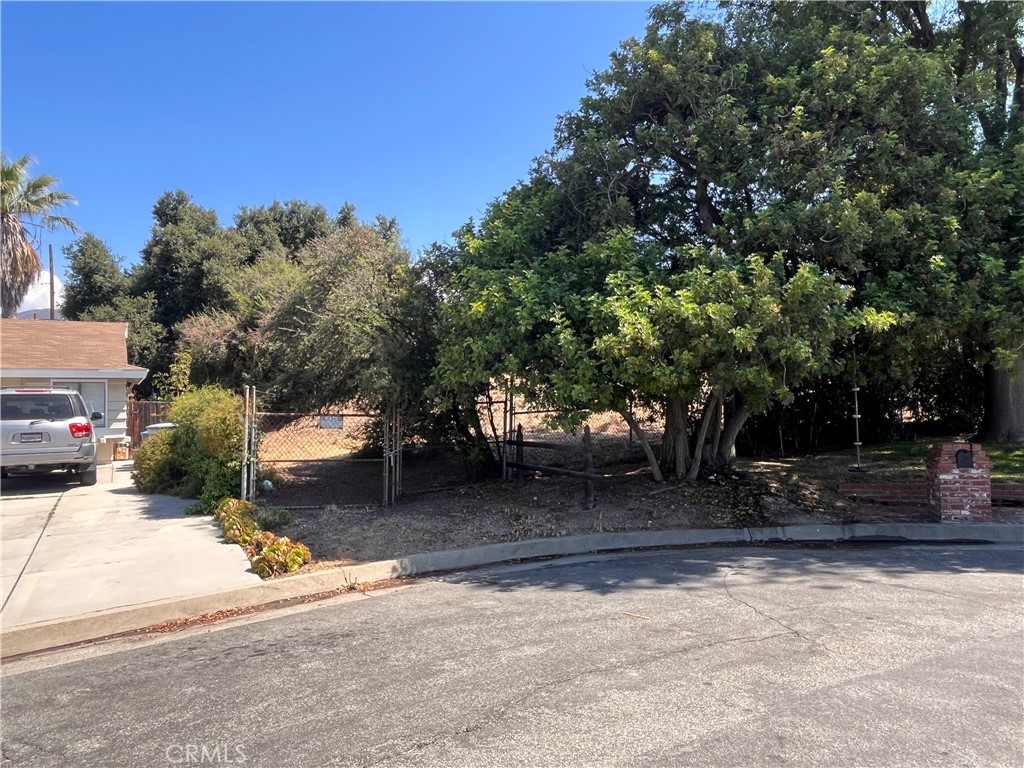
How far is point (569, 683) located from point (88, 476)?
12318 mm

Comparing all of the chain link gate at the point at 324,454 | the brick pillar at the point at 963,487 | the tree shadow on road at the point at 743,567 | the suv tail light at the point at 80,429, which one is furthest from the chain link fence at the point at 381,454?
the brick pillar at the point at 963,487

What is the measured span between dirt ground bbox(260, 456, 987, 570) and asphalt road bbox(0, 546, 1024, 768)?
193cm

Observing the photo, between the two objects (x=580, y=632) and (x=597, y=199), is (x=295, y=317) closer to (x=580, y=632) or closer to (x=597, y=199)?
(x=597, y=199)

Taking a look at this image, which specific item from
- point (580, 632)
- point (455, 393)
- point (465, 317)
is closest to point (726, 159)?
point (465, 317)

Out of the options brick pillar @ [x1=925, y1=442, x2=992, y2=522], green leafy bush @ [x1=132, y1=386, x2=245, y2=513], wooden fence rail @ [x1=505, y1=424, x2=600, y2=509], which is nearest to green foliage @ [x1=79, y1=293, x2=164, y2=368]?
green leafy bush @ [x1=132, y1=386, x2=245, y2=513]

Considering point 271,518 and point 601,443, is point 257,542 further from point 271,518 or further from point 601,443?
point 601,443

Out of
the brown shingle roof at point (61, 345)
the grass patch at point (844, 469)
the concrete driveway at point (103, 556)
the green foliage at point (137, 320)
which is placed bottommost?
the concrete driveway at point (103, 556)

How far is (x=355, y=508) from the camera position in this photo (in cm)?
1042

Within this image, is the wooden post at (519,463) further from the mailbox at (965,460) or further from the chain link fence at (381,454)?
the mailbox at (965,460)

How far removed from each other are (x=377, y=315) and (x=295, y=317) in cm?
310

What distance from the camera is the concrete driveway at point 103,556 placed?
20.9 ft

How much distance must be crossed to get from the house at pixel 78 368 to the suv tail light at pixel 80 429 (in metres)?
3.20

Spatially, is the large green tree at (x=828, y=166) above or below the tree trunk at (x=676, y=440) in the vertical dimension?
above

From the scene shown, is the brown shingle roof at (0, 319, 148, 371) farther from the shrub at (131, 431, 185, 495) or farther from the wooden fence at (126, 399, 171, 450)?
the shrub at (131, 431, 185, 495)
